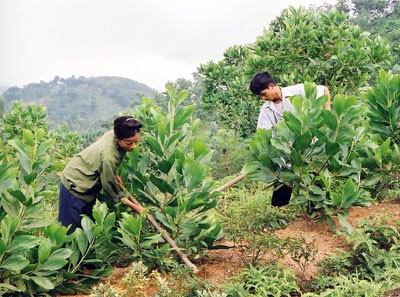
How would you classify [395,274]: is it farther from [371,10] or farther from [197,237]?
[371,10]

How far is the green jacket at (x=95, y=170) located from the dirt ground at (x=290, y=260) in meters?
0.76

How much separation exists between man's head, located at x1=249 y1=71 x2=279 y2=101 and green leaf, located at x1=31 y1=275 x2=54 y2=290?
8.55ft

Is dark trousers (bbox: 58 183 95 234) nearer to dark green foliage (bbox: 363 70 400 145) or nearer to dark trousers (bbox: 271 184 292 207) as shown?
dark trousers (bbox: 271 184 292 207)

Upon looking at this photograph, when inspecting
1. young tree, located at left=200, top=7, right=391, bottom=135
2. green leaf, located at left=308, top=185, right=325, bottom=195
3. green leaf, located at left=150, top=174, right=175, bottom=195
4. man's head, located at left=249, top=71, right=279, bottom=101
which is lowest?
green leaf, located at left=308, top=185, right=325, bottom=195

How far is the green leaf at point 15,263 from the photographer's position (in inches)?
125

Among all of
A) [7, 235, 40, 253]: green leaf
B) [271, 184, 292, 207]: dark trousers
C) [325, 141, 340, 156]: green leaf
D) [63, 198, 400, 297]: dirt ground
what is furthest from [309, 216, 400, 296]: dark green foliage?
[7, 235, 40, 253]: green leaf

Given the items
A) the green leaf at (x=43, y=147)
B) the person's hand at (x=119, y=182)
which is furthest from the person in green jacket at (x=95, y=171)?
the green leaf at (x=43, y=147)

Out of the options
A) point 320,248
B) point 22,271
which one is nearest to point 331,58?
point 320,248

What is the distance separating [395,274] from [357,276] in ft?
0.97

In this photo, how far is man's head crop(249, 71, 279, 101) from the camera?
453cm

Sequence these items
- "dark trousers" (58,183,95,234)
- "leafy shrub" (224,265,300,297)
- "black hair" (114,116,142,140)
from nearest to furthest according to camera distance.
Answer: "leafy shrub" (224,265,300,297) → "black hair" (114,116,142,140) → "dark trousers" (58,183,95,234)

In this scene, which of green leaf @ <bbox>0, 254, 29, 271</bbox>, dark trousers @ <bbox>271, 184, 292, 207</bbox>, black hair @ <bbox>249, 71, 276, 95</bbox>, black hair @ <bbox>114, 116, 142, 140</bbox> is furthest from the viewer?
black hair @ <bbox>249, 71, 276, 95</bbox>

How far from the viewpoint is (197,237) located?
162 inches

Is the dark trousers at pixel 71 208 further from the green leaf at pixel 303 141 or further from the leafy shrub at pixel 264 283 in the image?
the green leaf at pixel 303 141
